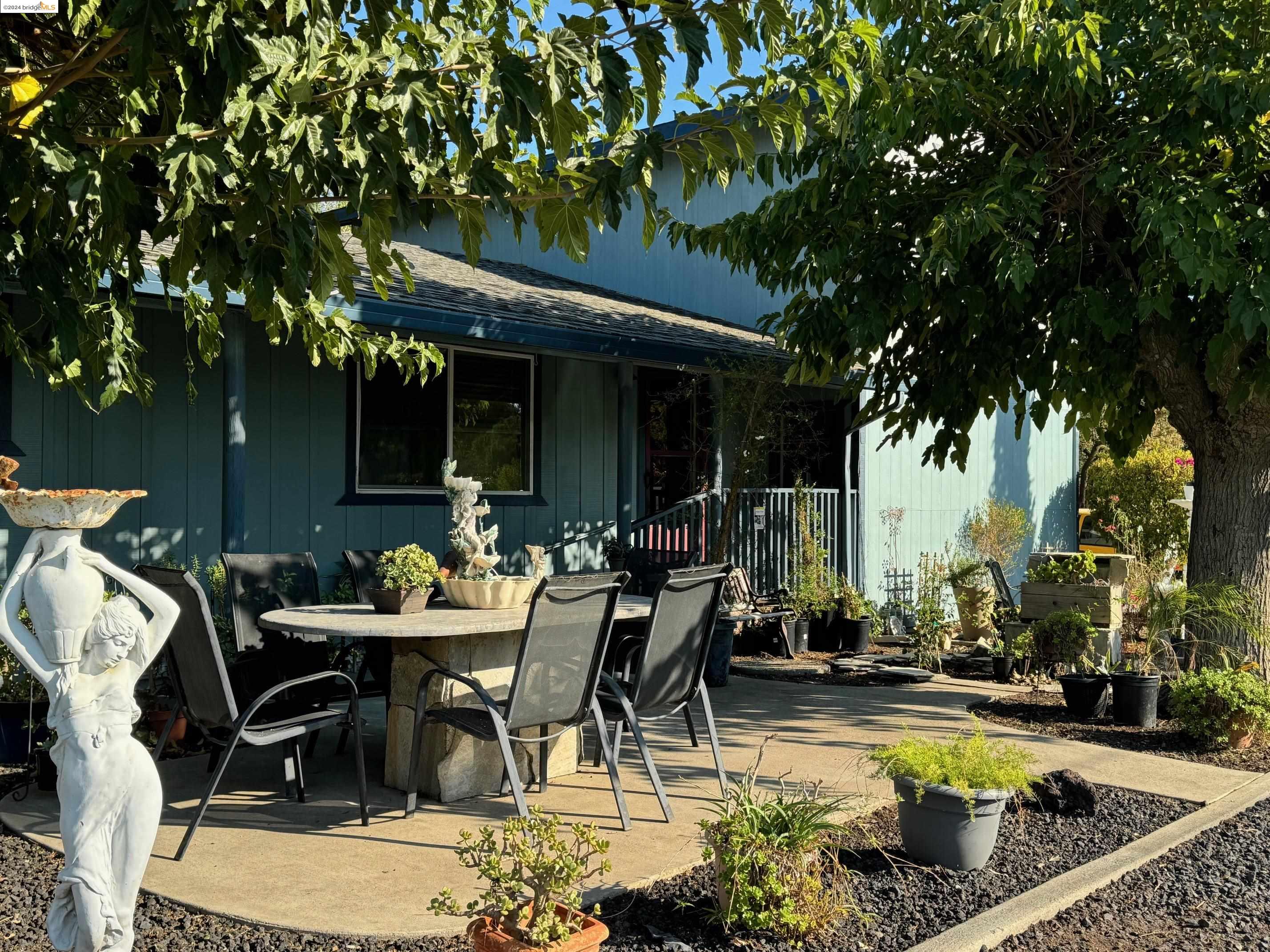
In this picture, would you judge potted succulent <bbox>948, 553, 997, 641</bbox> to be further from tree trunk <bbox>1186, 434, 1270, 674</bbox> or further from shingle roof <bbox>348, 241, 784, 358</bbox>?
tree trunk <bbox>1186, 434, 1270, 674</bbox>

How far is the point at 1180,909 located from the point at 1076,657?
4.36 metres

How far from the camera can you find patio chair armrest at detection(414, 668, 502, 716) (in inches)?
186

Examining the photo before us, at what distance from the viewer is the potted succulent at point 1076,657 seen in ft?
24.9

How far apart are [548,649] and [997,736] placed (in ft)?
11.8

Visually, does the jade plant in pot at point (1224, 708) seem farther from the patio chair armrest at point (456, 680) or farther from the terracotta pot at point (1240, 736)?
the patio chair armrest at point (456, 680)

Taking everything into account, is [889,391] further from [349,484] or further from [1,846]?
[1,846]

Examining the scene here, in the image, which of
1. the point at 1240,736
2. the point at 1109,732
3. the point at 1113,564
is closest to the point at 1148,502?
the point at 1113,564

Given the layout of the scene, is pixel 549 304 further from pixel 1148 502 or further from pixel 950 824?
pixel 1148 502

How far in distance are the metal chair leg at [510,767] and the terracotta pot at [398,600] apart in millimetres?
1046

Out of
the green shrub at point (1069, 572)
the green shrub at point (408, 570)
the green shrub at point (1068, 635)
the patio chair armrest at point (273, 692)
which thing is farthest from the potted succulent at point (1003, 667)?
the patio chair armrest at point (273, 692)

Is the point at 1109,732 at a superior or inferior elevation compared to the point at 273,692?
inferior

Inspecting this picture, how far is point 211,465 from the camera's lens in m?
8.42

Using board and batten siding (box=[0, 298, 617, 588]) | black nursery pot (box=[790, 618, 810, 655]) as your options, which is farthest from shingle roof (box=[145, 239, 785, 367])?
black nursery pot (box=[790, 618, 810, 655])

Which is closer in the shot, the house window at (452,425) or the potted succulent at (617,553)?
the house window at (452,425)
